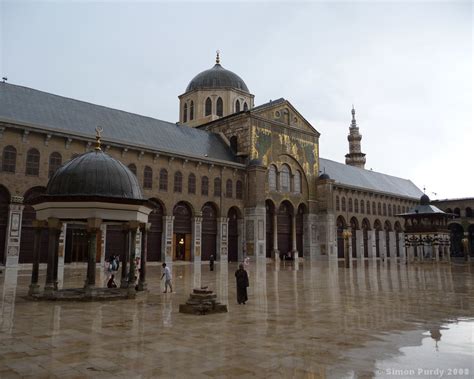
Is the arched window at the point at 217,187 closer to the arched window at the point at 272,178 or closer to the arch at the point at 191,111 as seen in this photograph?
the arched window at the point at 272,178

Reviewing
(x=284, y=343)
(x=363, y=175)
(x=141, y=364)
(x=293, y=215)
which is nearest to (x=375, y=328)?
(x=284, y=343)

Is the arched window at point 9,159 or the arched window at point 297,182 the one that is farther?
the arched window at point 297,182

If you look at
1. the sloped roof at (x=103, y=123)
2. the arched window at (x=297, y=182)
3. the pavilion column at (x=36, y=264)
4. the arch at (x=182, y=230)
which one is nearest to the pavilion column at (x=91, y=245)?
the pavilion column at (x=36, y=264)

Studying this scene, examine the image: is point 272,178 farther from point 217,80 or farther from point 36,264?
point 36,264

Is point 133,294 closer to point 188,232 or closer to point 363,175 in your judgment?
point 188,232

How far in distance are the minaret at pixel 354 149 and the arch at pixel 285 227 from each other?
1527 inches

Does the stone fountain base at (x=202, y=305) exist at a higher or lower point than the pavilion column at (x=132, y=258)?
lower

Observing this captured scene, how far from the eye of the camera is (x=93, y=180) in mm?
13539

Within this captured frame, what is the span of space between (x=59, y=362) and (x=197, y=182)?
30.4 meters

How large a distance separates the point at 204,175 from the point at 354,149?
5115cm

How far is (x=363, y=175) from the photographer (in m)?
61.3

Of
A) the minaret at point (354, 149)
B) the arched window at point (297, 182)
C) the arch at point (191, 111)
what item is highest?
the minaret at point (354, 149)

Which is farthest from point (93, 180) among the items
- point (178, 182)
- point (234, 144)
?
point (234, 144)

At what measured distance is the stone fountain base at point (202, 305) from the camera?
Answer: 10.2 meters
